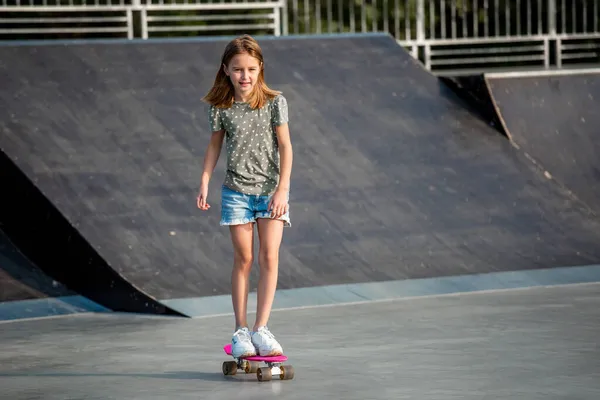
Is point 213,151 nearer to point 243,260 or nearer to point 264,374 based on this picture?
point 243,260

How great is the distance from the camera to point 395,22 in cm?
1788

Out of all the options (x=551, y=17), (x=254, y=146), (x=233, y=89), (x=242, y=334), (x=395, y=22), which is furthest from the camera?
(x=551, y=17)

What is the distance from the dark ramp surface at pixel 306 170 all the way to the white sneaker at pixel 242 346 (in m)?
2.83

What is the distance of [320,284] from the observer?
11039 mm

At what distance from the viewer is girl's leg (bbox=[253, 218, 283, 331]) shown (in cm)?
766

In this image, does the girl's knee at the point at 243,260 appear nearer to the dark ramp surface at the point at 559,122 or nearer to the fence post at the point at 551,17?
the dark ramp surface at the point at 559,122

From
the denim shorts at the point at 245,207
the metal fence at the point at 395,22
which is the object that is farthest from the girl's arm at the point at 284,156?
the metal fence at the point at 395,22

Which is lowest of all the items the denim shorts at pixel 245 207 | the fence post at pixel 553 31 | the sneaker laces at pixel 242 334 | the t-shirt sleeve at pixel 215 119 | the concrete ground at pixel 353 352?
the concrete ground at pixel 353 352

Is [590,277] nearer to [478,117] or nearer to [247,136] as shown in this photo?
[478,117]

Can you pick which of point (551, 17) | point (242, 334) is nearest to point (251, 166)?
point (242, 334)

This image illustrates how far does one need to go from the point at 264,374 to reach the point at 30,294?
3.88 metres

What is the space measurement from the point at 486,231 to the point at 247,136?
511cm

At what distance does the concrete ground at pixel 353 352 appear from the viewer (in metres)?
6.99

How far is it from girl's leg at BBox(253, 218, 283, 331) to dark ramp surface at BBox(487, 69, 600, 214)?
7.12 metres
